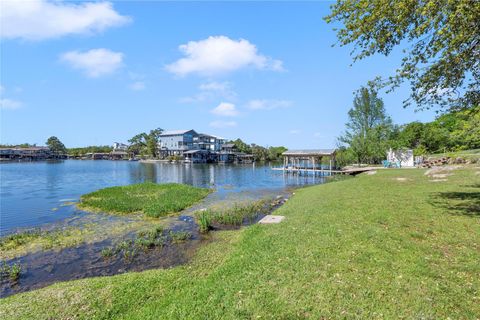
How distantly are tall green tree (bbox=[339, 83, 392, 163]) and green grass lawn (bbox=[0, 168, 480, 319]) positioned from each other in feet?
125

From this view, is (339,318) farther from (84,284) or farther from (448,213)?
(448,213)

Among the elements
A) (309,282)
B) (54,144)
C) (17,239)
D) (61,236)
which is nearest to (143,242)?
(61,236)

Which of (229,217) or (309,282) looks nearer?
(309,282)

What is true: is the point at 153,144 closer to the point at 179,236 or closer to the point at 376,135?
the point at 376,135

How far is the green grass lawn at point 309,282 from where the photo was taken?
4.09 m

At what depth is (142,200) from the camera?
17.9m

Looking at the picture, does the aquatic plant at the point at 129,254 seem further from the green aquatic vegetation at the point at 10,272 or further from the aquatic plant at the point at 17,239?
the aquatic plant at the point at 17,239

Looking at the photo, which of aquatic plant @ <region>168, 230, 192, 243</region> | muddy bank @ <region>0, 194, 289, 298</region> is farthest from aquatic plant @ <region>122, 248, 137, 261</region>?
aquatic plant @ <region>168, 230, 192, 243</region>

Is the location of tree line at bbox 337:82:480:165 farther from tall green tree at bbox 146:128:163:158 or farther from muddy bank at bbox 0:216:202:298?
tall green tree at bbox 146:128:163:158

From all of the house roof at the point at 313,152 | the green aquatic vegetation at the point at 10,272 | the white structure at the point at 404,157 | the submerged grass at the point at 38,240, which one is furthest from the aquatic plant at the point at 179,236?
the white structure at the point at 404,157

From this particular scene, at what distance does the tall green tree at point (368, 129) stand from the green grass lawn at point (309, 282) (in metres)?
38.1

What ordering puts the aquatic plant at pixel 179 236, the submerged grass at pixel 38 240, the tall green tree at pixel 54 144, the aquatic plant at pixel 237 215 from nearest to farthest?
1. the submerged grass at pixel 38 240
2. the aquatic plant at pixel 179 236
3. the aquatic plant at pixel 237 215
4. the tall green tree at pixel 54 144

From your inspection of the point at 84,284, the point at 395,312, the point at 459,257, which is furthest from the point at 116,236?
the point at 459,257

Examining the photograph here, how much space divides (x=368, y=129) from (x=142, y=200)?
4006cm
